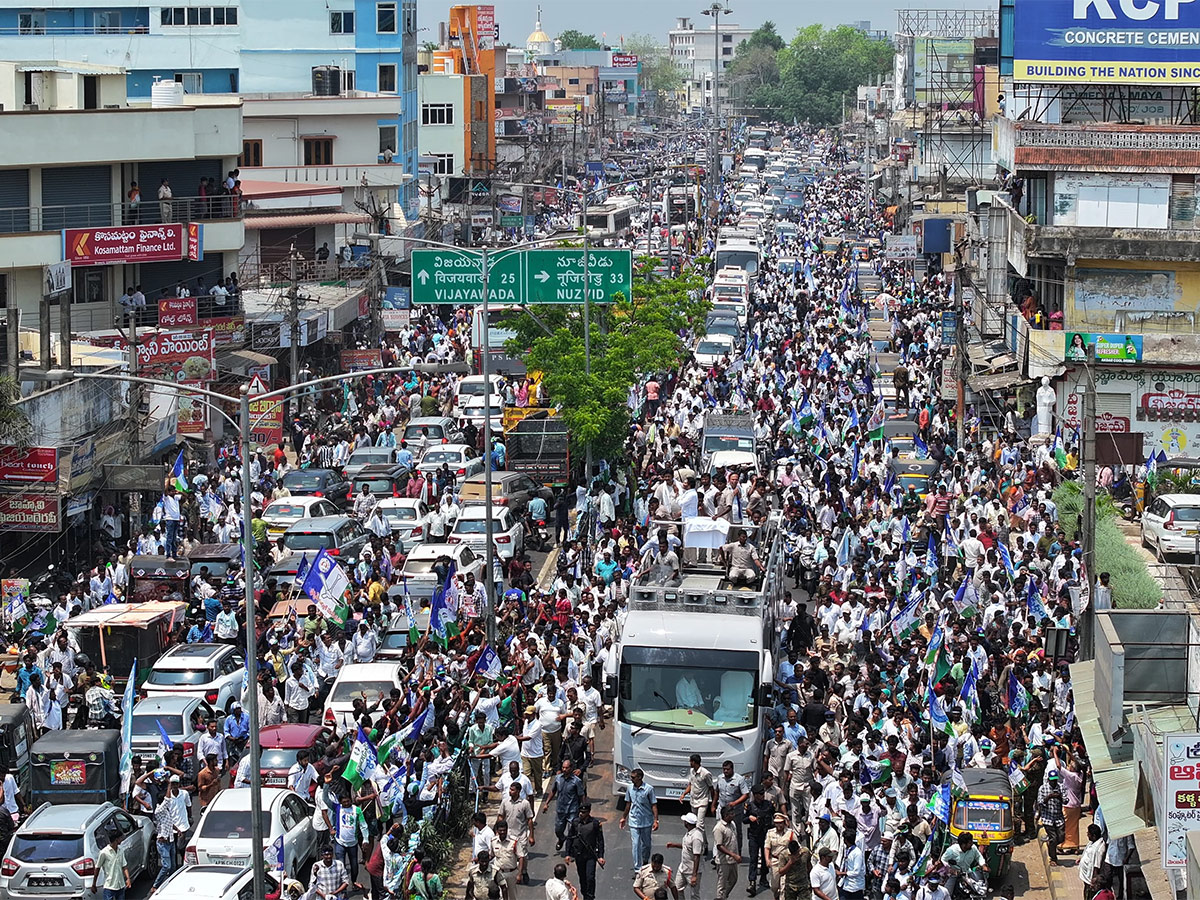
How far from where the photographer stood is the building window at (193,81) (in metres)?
75.7

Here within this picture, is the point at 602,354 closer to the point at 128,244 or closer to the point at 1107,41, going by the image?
the point at 128,244

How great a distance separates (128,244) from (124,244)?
12cm

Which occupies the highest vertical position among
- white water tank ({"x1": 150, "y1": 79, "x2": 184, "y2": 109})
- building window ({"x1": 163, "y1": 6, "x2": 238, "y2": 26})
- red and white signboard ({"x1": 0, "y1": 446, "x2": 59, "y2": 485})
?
building window ({"x1": 163, "y1": 6, "x2": 238, "y2": 26})

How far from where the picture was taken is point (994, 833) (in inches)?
770

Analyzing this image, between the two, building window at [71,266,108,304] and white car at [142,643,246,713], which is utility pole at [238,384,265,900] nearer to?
white car at [142,643,246,713]

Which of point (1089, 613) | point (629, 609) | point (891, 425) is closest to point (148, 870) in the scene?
point (629, 609)

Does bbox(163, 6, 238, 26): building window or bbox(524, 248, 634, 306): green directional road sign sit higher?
bbox(163, 6, 238, 26): building window

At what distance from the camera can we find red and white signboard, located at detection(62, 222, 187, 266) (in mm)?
44469

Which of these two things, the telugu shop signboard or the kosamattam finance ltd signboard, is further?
the kosamattam finance ltd signboard

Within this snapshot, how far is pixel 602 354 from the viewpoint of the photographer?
4406 cm

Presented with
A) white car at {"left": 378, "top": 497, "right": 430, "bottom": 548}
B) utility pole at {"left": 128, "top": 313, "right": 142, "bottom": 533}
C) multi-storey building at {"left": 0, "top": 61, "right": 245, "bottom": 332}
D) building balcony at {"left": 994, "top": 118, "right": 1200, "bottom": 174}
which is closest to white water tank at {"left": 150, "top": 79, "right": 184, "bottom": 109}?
multi-storey building at {"left": 0, "top": 61, "right": 245, "bottom": 332}

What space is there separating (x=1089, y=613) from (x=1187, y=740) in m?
9.75

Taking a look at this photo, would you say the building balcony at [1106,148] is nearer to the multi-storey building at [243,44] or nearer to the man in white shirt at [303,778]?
the man in white shirt at [303,778]

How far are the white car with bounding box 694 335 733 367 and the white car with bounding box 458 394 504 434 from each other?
29.5 ft
